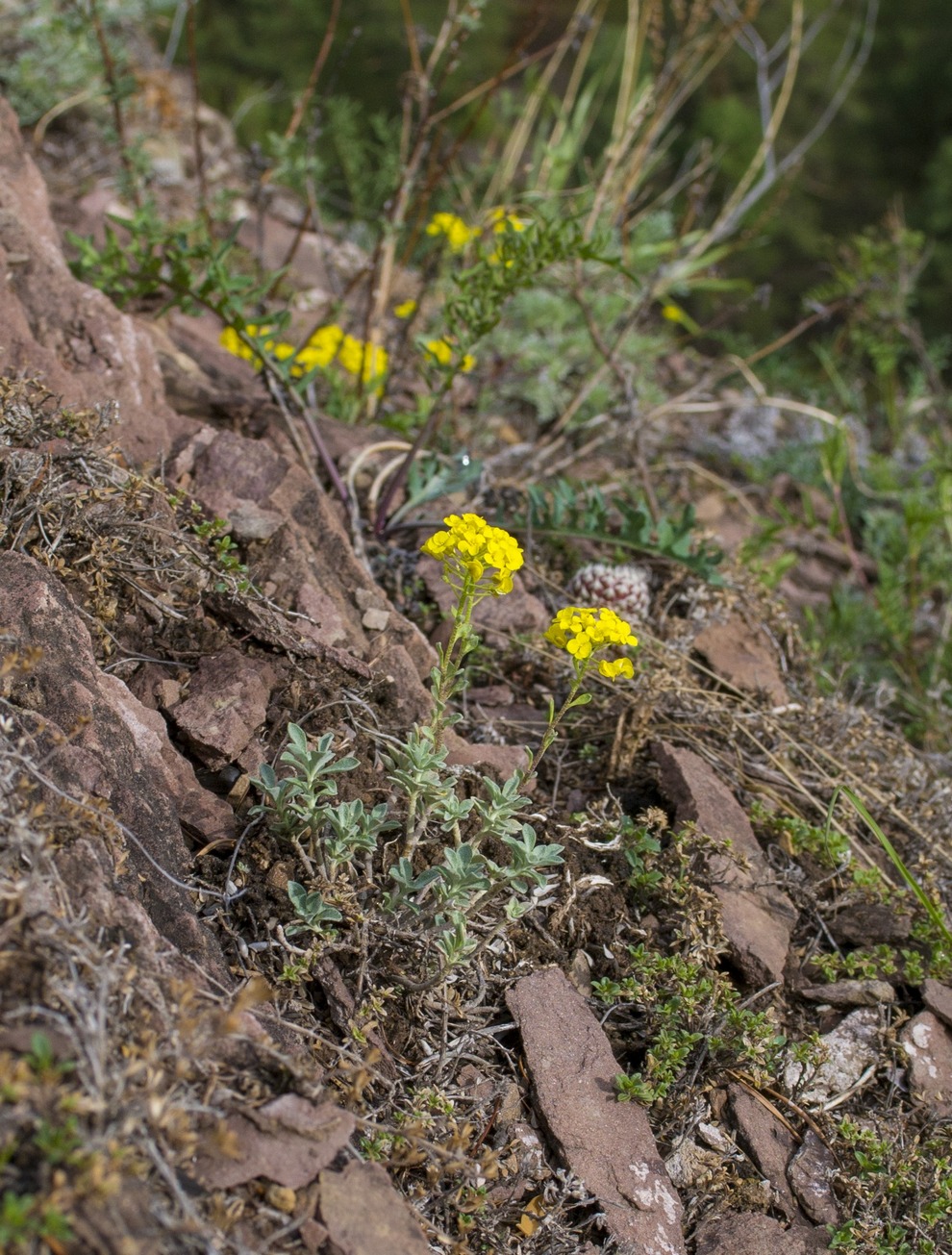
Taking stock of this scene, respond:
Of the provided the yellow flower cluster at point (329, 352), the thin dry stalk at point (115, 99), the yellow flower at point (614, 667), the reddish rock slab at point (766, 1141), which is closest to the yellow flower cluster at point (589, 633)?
the yellow flower at point (614, 667)

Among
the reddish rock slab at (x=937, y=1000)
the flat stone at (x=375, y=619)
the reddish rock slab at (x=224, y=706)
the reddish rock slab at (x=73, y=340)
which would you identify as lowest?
the reddish rock slab at (x=937, y=1000)

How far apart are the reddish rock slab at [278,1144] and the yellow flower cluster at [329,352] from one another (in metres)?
2.47

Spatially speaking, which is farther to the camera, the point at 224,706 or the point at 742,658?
the point at 742,658

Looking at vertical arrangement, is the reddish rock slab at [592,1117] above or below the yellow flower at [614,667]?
below

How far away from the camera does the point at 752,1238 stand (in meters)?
1.83

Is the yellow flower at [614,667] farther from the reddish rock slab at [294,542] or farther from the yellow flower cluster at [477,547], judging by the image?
the reddish rock slab at [294,542]

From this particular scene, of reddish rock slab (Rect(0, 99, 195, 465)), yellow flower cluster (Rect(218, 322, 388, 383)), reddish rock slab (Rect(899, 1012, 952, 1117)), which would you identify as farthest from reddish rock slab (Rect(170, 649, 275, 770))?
reddish rock slab (Rect(899, 1012, 952, 1117))

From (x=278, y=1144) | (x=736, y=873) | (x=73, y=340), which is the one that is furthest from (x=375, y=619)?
(x=278, y=1144)

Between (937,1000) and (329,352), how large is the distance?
289cm

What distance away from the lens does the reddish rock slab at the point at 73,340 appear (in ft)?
8.48

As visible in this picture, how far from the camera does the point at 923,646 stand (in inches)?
165

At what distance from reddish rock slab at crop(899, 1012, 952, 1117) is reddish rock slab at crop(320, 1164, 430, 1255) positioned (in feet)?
4.10

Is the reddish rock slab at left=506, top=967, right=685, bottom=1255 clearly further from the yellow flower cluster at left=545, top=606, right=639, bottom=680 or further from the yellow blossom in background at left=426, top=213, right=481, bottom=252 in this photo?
the yellow blossom in background at left=426, top=213, right=481, bottom=252

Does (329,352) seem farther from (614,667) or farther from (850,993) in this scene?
(850,993)
